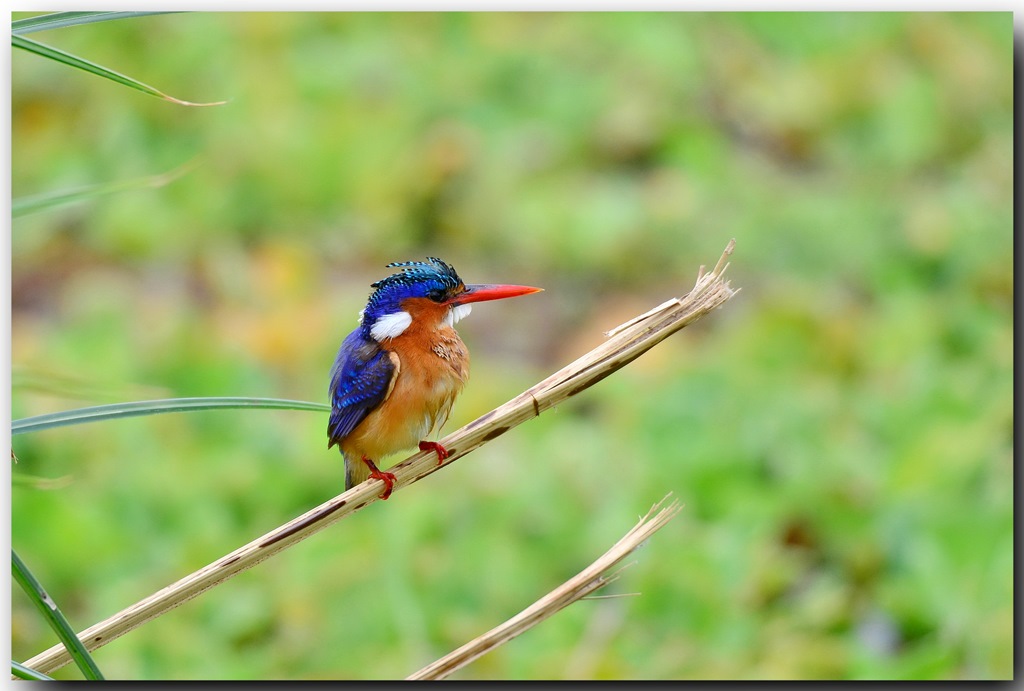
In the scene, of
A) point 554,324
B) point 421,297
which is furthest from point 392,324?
point 554,324

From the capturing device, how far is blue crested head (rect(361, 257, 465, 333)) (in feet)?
4.14

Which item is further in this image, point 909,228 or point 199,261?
point 909,228

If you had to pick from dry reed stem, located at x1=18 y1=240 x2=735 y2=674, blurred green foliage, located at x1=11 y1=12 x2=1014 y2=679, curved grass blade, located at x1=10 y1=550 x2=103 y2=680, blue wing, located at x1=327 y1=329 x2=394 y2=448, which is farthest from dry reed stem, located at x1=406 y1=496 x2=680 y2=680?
blurred green foliage, located at x1=11 y1=12 x2=1014 y2=679

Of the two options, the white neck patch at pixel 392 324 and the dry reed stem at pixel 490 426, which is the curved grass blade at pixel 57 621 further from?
the white neck patch at pixel 392 324

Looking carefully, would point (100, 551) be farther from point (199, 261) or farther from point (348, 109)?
point (348, 109)

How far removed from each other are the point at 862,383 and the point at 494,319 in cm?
83

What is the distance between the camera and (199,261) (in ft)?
8.41

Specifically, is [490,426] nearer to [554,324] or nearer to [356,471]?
[356,471]

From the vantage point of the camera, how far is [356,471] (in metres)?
1.41

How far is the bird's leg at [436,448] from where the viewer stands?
1257 mm

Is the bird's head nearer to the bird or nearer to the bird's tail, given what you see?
the bird

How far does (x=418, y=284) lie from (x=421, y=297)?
15 millimetres

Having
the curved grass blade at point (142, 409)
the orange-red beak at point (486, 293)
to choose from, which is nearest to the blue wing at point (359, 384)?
the orange-red beak at point (486, 293)

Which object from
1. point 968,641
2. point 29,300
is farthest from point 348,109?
point 968,641
